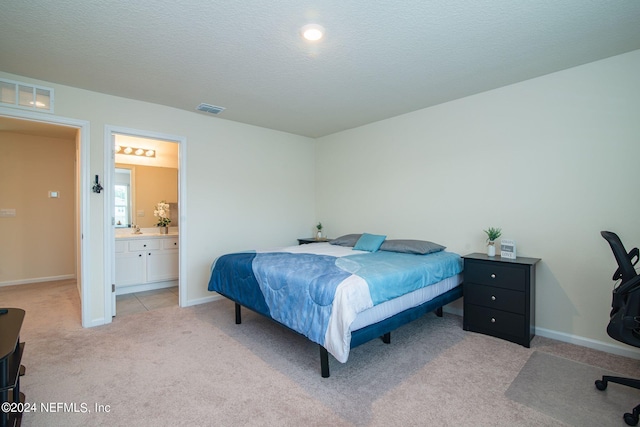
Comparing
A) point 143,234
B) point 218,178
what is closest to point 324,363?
point 218,178

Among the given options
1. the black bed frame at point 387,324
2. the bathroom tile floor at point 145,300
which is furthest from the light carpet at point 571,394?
the bathroom tile floor at point 145,300

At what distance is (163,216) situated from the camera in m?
5.23

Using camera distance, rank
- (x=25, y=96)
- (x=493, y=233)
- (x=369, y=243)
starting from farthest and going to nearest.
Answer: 1. (x=369, y=243)
2. (x=493, y=233)
3. (x=25, y=96)

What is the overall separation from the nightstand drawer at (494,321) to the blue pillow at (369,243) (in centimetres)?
120

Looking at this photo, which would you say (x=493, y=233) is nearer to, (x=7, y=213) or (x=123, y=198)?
(x=123, y=198)

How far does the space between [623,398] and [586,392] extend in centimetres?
20

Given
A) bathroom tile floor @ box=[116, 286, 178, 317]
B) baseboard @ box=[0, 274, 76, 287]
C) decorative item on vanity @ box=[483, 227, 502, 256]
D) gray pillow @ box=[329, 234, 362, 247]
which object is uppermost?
decorative item on vanity @ box=[483, 227, 502, 256]

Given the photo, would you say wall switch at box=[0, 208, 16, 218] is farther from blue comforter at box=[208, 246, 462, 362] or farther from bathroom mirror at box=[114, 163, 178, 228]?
blue comforter at box=[208, 246, 462, 362]

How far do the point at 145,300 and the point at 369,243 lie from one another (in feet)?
10.7

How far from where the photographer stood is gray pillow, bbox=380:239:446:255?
3421mm

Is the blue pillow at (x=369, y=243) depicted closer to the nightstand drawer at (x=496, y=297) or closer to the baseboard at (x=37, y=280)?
the nightstand drawer at (x=496, y=297)

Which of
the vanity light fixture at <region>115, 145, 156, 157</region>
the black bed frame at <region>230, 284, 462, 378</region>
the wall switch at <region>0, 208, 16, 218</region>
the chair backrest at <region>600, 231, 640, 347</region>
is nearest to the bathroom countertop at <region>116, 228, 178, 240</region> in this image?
the vanity light fixture at <region>115, 145, 156, 157</region>

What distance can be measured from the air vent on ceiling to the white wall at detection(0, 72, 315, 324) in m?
0.24

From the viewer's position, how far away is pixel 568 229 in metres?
2.86
